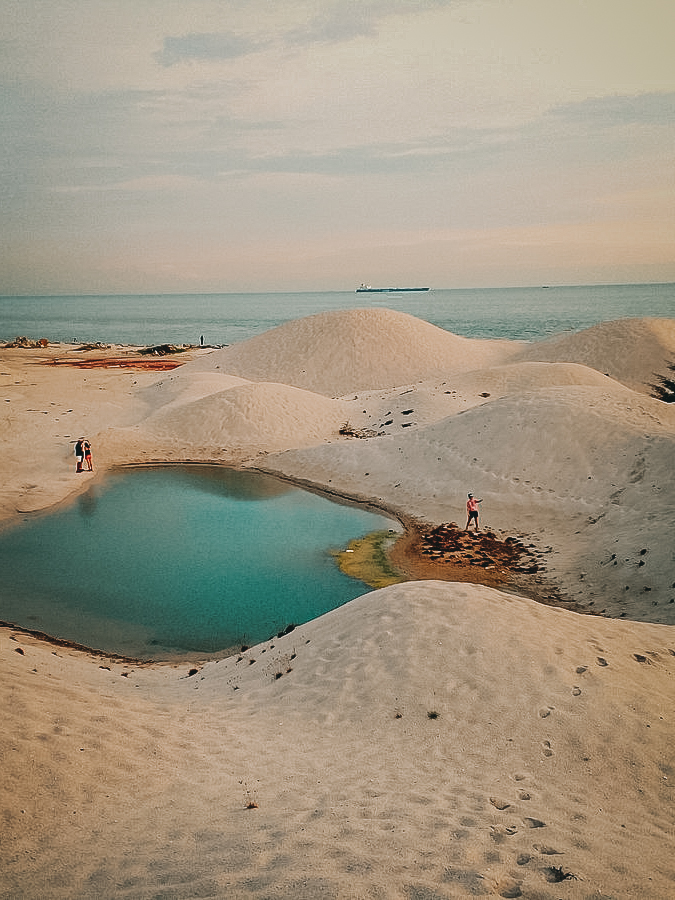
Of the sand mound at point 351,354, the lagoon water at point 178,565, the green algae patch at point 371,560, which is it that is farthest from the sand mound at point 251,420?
the sand mound at point 351,354

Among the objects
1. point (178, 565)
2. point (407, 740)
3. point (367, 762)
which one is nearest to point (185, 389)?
point (178, 565)

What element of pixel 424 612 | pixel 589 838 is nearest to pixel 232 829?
pixel 589 838

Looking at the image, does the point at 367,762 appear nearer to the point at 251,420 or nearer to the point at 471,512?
the point at 471,512

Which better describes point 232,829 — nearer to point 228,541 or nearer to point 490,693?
point 490,693

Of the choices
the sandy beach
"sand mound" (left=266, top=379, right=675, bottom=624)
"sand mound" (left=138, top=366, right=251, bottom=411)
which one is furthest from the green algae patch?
"sand mound" (left=138, top=366, right=251, bottom=411)

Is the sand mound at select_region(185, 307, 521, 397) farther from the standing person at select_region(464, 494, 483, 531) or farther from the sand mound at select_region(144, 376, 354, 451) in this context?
the standing person at select_region(464, 494, 483, 531)
